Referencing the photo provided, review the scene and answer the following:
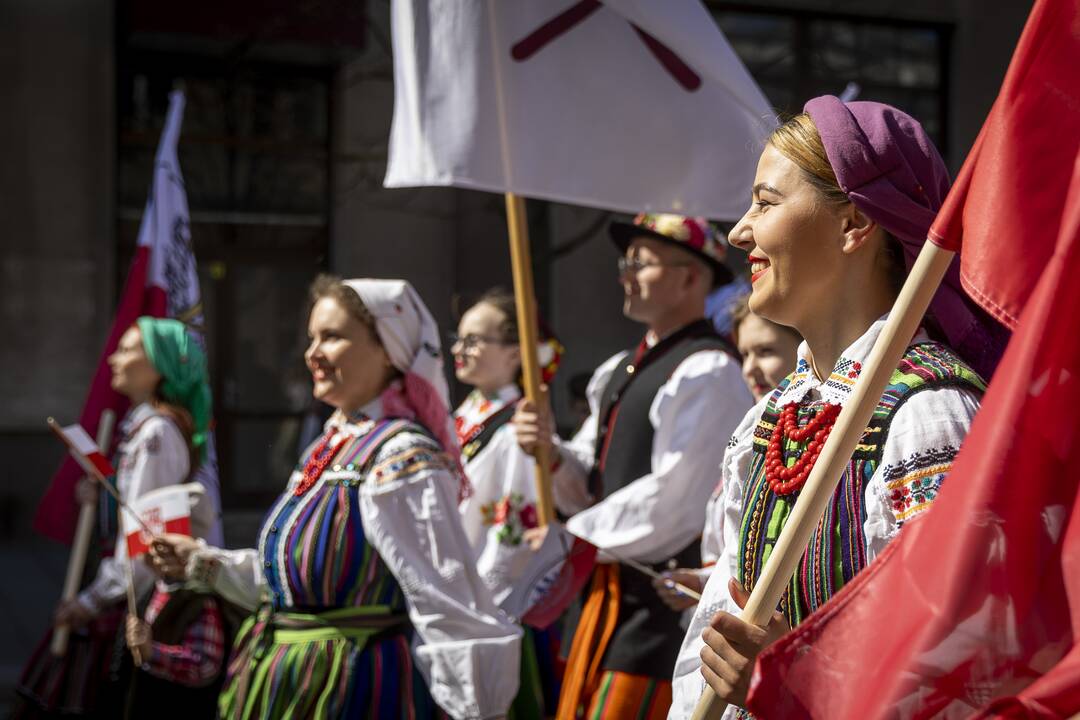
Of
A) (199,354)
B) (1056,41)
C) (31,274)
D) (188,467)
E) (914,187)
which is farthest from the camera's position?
(31,274)

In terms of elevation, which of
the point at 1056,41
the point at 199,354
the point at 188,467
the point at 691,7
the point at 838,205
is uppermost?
the point at 691,7

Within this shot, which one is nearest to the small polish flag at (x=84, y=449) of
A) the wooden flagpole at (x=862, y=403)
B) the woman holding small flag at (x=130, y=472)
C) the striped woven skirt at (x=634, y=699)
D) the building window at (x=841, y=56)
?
the woman holding small flag at (x=130, y=472)

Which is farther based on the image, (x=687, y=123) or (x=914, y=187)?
(x=687, y=123)

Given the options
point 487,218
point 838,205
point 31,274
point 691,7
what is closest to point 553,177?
point 691,7

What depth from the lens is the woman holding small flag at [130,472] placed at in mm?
5129

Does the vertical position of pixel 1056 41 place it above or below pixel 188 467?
above

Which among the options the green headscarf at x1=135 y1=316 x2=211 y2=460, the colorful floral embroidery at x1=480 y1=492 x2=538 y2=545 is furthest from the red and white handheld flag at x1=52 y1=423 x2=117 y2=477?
the colorful floral embroidery at x1=480 y1=492 x2=538 y2=545

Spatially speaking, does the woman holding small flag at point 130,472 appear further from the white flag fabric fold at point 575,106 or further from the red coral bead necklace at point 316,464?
the white flag fabric fold at point 575,106

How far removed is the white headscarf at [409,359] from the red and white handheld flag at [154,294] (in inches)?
86.3

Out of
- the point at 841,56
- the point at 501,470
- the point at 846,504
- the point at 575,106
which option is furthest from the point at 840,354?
the point at 841,56

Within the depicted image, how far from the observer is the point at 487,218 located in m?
11.2

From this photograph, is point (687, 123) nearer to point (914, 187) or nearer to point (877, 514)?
point (914, 187)

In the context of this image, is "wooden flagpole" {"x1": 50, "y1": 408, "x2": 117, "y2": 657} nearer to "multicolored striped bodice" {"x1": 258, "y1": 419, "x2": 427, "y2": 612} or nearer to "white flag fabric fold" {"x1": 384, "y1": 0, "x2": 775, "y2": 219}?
"multicolored striped bodice" {"x1": 258, "y1": 419, "x2": 427, "y2": 612}

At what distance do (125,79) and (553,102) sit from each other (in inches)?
333
